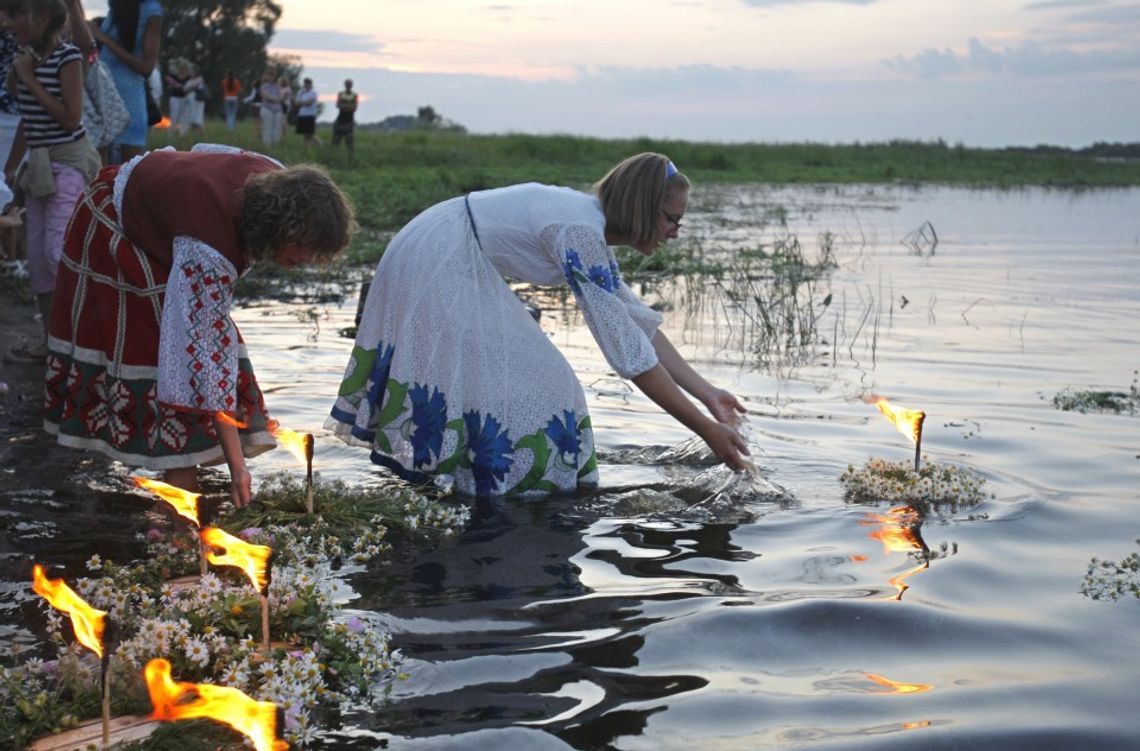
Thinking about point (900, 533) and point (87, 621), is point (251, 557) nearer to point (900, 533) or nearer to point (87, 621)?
point (87, 621)

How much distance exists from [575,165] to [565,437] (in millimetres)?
28162

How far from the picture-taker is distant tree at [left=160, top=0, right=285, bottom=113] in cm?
4878

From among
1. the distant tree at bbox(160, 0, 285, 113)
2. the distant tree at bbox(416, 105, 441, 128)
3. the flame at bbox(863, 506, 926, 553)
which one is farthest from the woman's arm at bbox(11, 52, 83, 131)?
the distant tree at bbox(416, 105, 441, 128)

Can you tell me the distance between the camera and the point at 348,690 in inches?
152

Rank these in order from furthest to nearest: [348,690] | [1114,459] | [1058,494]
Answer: [1114,459] → [1058,494] → [348,690]

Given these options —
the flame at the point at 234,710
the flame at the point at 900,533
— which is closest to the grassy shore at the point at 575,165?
the flame at the point at 900,533

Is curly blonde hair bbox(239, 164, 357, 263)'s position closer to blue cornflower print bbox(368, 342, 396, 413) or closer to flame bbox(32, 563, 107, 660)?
blue cornflower print bbox(368, 342, 396, 413)

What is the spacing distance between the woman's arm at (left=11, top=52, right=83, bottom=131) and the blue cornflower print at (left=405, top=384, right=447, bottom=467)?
9.08 feet

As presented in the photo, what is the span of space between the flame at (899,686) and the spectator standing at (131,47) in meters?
6.74

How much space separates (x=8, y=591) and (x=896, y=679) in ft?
10.3

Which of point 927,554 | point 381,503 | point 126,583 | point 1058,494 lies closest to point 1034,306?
point 1058,494

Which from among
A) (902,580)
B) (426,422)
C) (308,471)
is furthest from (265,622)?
(902,580)

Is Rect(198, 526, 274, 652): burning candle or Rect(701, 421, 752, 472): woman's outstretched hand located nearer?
Rect(198, 526, 274, 652): burning candle

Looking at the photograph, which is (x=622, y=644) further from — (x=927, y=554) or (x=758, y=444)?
(x=758, y=444)
